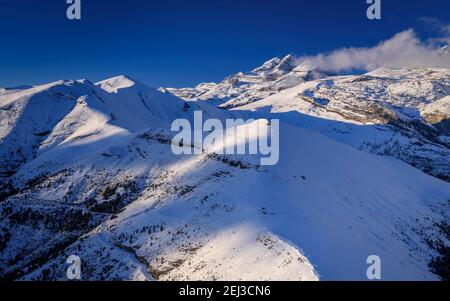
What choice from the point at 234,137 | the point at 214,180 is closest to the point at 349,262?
the point at 214,180

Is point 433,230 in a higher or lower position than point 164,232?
lower

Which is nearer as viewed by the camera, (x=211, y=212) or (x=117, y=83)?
(x=211, y=212)

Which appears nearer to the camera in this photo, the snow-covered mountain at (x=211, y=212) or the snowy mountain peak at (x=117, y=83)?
the snow-covered mountain at (x=211, y=212)

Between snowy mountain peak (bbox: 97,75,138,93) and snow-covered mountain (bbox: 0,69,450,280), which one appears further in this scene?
snowy mountain peak (bbox: 97,75,138,93)

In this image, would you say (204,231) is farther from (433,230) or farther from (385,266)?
(433,230)

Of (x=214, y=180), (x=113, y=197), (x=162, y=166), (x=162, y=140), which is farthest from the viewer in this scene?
(x=162, y=140)

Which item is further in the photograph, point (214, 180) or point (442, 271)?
point (214, 180)

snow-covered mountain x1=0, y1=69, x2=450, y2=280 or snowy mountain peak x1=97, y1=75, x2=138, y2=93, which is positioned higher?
snowy mountain peak x1=97, y1=75, x2=138, y2=93

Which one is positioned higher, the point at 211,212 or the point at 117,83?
the point at 117,83

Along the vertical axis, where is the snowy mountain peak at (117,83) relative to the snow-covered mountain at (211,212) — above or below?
above

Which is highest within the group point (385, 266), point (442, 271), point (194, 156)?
point (194, 156)

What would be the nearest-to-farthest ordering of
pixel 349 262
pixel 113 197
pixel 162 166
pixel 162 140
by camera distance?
pixel 349 262 → pixel 113 197 → pixel 162 166 → pixel 162 140
